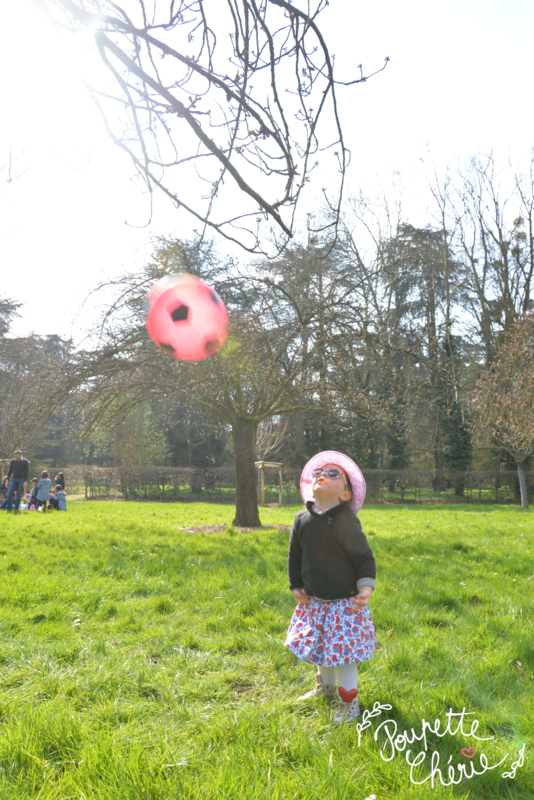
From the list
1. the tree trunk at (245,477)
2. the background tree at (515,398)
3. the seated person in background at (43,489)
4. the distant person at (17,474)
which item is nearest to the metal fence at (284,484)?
the background tree at (515,398)

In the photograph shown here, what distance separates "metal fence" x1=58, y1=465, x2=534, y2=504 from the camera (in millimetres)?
21812

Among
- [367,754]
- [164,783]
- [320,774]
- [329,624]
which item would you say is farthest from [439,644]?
[164,783]

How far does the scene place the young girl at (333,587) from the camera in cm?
244

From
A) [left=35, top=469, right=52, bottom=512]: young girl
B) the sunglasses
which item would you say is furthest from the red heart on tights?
[left=35, top=469, right=52, bottom=512]: young girl

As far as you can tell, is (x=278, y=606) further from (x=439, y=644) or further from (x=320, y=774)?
(x=320, y=774)

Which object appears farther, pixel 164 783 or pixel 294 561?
pixel 294 561

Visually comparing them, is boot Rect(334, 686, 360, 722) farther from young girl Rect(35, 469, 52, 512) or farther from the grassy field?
young girl Rect(35, 469, 52, 512)

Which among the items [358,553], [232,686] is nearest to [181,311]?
[358,553]

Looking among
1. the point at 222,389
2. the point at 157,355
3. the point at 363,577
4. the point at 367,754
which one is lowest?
the point at 367,754

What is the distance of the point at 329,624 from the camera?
2.54 meters

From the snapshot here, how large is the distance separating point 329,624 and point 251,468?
7.72 m

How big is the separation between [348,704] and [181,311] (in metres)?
2.51

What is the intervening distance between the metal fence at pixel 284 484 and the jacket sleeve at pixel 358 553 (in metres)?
19.7

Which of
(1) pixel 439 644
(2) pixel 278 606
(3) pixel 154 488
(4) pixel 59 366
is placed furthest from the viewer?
(3) pixel 154 488
